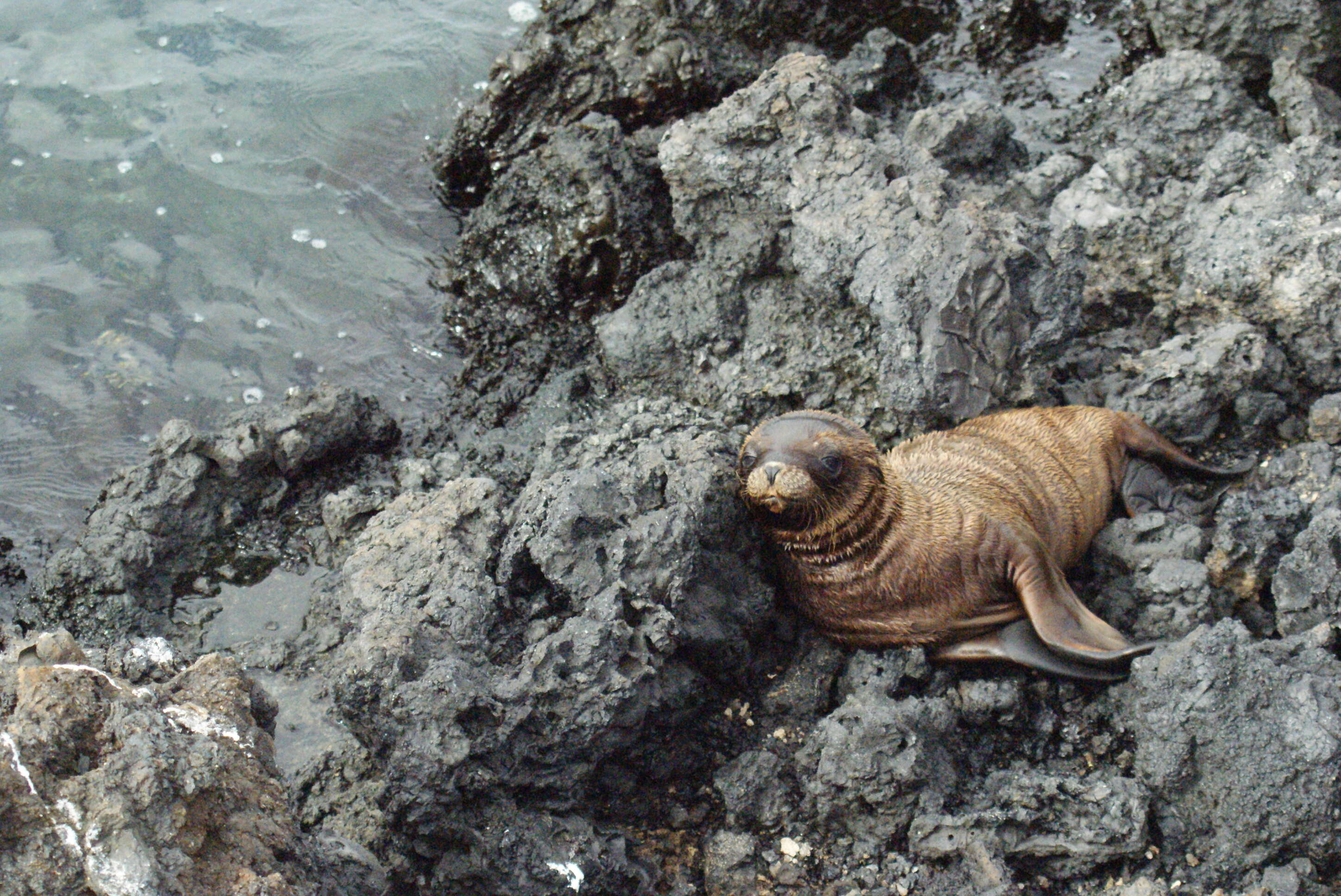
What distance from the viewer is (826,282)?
18.8 ft

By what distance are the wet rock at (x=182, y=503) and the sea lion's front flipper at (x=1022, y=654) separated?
134 inches

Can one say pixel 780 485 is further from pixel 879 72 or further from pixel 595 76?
pixel 879 72

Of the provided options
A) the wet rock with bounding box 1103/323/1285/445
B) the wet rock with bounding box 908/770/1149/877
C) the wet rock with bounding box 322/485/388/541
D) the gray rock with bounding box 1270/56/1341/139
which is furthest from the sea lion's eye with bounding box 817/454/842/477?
the gray rock with bounding box 1270/56/1341/139

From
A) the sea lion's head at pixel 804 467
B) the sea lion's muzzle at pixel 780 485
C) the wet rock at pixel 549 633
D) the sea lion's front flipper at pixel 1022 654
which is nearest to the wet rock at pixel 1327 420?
the sea lion's front flipper at pixel 1022 654

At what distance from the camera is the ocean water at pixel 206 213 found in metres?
6.90

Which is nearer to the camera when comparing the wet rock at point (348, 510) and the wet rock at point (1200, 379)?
the wet rock at point (348, 510)

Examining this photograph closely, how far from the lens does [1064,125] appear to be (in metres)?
7.89

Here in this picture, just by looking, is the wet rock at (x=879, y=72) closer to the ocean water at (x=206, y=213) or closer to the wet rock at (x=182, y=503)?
the ocean water at (x=206, y=213)

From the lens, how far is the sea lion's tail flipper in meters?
5.80

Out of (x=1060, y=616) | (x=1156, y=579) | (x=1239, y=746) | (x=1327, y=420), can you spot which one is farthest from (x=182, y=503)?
(x=1327, y=420)

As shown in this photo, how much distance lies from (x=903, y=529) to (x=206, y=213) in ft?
19.0

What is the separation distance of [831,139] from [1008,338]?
1.43 m

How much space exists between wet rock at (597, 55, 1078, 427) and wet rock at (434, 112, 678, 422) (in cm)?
55

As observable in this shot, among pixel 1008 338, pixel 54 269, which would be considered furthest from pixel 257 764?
pixel 54 269
